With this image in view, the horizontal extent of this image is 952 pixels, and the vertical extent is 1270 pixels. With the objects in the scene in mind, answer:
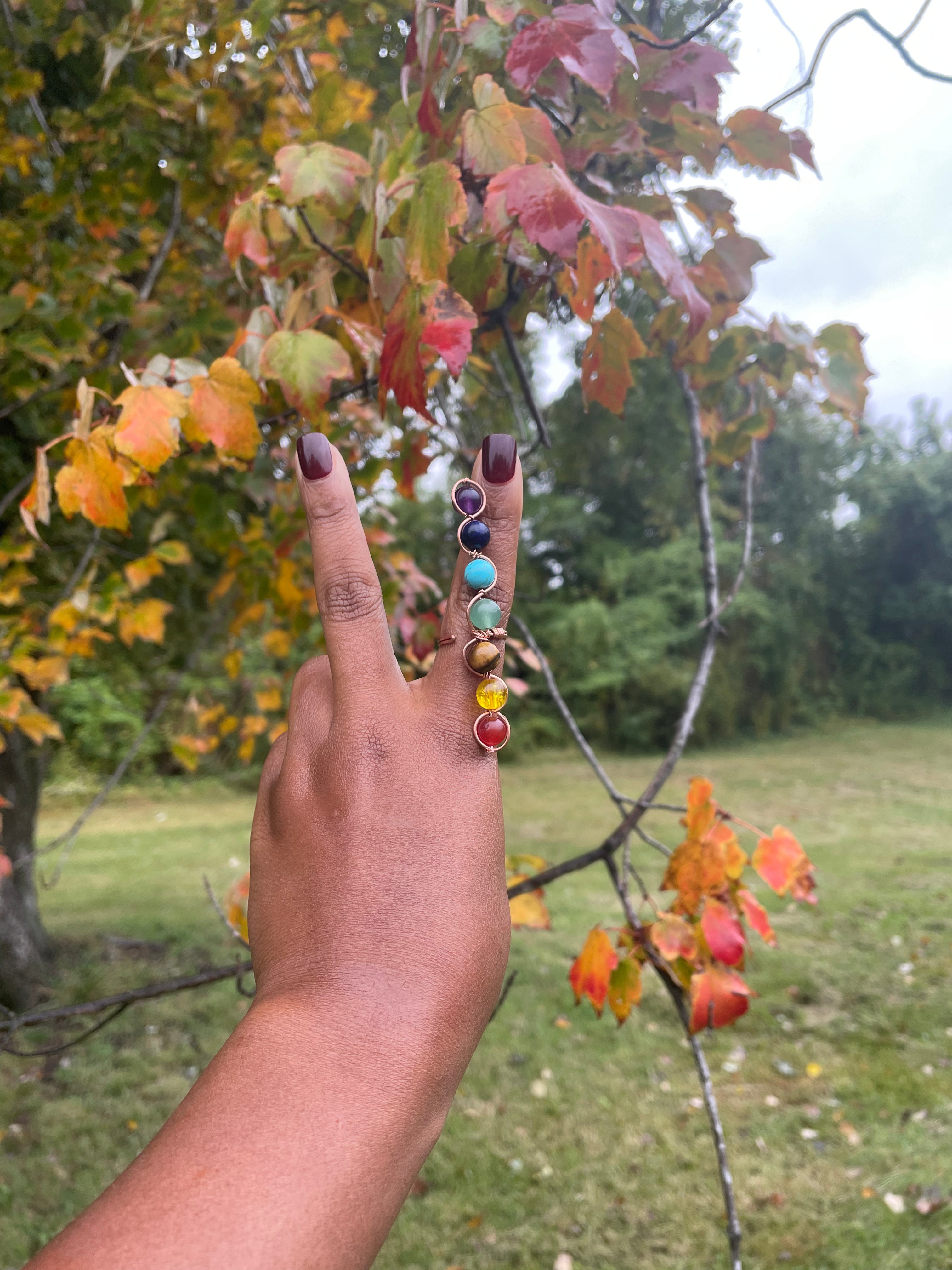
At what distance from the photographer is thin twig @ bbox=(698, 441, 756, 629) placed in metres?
1.51

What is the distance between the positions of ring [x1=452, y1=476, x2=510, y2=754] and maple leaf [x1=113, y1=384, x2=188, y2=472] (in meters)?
0.51

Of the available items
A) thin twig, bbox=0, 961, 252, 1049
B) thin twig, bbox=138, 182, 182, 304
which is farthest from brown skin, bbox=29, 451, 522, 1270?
thin twig, bbox=138, 182, 182, 304

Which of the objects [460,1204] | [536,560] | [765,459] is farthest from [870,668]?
[460,1204]

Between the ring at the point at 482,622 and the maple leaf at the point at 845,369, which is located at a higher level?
the maple leaf at the point at 845,369

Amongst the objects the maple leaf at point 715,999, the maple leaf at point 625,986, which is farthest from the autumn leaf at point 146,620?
the maple leaf at point 715,999

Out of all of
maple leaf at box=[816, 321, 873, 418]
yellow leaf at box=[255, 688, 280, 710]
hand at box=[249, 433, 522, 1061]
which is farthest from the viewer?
yellow leaf at box=[255, 688, 280, 710]

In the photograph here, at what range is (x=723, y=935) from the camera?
1347mm

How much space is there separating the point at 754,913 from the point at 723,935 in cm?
19

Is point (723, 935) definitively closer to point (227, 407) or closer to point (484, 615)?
point (484, 615)

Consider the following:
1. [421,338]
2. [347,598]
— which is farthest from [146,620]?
[347,598]

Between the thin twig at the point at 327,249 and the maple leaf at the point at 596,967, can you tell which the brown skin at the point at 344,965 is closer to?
the thin twig at the point at 327,249

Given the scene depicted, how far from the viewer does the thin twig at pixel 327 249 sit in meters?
1.18

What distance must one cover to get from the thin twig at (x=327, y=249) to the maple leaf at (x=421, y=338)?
0.18 m

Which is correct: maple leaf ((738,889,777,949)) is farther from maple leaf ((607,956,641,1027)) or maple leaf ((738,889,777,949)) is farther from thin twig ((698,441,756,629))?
thin twig ((698,441,756,629))
